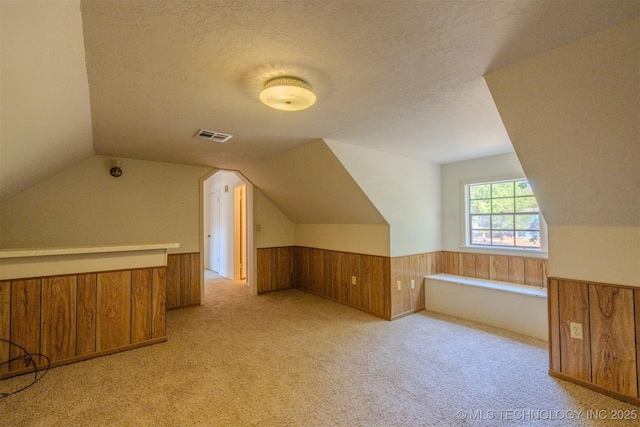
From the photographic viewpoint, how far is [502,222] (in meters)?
3.92

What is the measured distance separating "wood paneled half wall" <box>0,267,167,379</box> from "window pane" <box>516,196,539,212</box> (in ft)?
14.6

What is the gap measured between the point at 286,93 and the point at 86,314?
278 cm

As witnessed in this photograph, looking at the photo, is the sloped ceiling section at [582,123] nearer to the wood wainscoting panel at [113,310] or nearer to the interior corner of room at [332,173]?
the interior corner of room at [332,173]

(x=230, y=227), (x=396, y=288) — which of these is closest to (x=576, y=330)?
(x=396, y=288)

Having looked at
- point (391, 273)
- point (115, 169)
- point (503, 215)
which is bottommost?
point (391, 273)

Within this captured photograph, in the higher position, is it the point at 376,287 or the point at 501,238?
the point at 501,238

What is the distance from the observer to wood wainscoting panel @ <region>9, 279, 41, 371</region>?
2.39 m

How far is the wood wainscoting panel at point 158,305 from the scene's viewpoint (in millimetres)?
3021

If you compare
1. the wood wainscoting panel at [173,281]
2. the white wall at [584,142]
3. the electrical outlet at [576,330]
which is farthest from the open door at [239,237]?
the electrical outlet at [576,330]

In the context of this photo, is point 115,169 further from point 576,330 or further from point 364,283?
point 576,330

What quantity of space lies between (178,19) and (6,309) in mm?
2805

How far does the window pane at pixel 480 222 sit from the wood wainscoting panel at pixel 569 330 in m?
1.85

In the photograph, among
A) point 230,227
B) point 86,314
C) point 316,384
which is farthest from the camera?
point 230,227

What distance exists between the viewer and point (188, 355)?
2.74m
